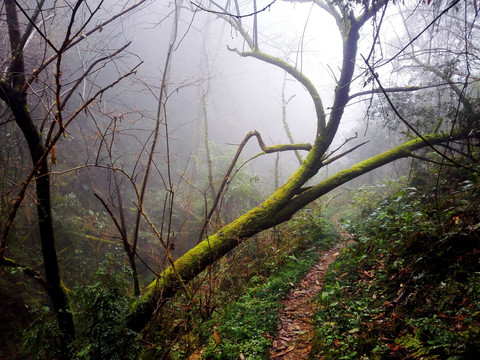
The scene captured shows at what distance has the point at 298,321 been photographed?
3562 mm

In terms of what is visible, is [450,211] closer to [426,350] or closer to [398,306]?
[398,306]

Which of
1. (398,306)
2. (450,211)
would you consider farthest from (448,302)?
(450,211)

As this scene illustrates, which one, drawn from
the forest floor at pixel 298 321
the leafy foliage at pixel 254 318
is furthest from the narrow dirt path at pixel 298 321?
the leafy foliage at pixel 254 318

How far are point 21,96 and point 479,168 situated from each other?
293 inches

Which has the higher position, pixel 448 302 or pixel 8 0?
pixel 8 0

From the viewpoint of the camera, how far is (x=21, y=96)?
2.86 metres

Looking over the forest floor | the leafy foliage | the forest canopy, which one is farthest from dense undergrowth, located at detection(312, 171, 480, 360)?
the forest canopy

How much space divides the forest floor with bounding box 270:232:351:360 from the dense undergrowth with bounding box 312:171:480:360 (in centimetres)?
21

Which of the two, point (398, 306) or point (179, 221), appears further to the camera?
→ point (179, 221)

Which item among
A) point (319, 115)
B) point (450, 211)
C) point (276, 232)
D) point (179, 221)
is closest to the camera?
point (450, 211)

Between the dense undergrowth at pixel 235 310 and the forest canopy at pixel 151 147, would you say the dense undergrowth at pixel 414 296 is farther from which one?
the forest canopy at pixel 151 147

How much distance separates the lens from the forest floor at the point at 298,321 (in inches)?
120

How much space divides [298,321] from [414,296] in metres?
1.59

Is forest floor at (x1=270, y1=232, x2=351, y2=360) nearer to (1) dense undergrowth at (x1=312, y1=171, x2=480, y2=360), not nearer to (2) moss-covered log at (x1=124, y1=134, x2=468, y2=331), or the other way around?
(1) dense undergrowth at (x1=312, y1=171, x2=480, y2=360)
